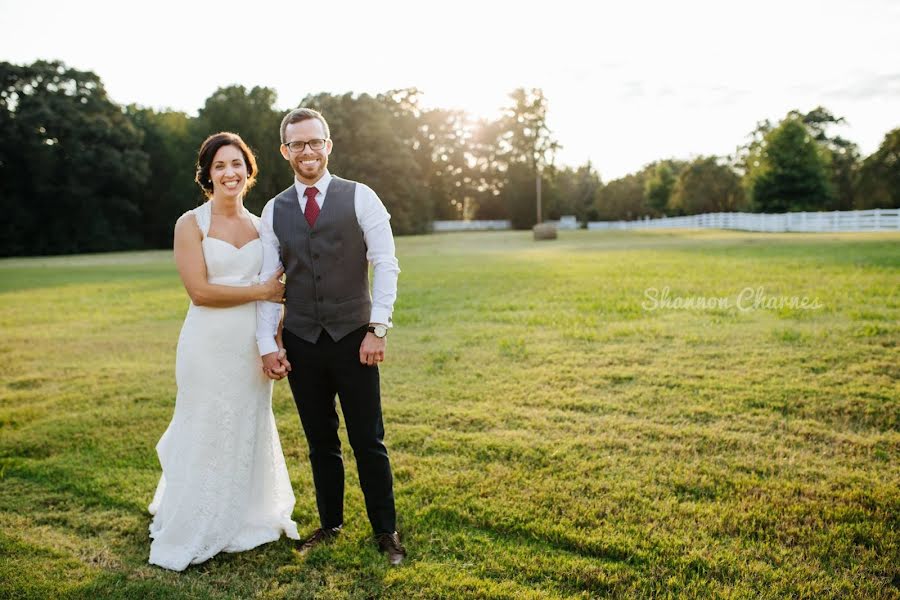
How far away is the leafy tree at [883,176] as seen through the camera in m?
47.4

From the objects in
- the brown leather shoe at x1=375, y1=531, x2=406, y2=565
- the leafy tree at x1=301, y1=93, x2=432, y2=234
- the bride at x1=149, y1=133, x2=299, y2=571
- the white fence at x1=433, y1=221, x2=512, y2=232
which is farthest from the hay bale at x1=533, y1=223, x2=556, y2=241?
the brown leather shoe at x1=375, y1=531, x2=406, y2=565

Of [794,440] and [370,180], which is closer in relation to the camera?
[794,440]

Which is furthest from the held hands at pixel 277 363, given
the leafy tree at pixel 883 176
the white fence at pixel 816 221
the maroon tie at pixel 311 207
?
the leafy tree at pixel 883 176

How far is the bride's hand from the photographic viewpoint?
3.60m

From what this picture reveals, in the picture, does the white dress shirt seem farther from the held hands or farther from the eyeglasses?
the held hands

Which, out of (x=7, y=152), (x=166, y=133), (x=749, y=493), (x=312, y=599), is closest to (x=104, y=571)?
(x=312, y=599)

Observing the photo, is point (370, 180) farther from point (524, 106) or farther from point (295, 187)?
point (295, 187)

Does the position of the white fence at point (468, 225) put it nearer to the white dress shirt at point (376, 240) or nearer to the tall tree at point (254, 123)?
the tall tree at point (254, 123)

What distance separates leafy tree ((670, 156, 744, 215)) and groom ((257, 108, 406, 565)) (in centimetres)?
7274

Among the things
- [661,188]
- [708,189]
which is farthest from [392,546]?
[661,188]

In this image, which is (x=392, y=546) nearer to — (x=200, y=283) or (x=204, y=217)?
(x=200, y=283)

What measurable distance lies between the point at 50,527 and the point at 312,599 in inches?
83.5

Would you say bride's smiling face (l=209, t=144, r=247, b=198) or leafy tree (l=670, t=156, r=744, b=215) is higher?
leafy tree (l=670, t=156, r=744, b=215)

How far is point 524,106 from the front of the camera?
71.8 meters
